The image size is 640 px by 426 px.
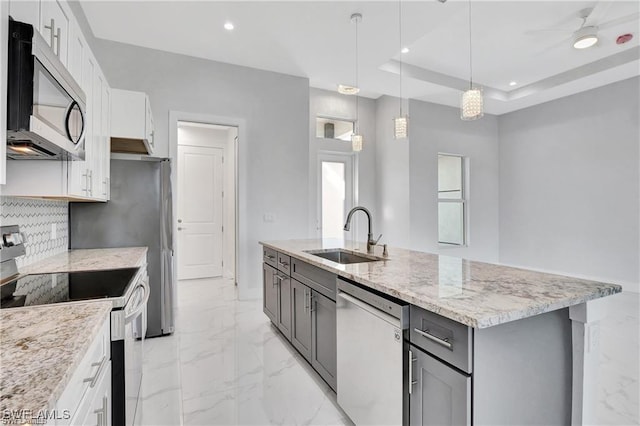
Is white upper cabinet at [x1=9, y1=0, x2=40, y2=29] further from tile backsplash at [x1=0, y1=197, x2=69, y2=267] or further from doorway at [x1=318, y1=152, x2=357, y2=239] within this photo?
doorway at [x1=318, y1=152, x2=357, y2=239]

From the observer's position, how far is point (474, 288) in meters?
1.34

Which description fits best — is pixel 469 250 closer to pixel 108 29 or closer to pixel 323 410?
pixel 323 410

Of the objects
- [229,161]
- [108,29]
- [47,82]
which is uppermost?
[108,29]

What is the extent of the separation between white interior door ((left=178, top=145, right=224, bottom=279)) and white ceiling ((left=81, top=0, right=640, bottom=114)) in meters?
1.97

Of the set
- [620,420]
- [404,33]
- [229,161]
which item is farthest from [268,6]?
[620,420]

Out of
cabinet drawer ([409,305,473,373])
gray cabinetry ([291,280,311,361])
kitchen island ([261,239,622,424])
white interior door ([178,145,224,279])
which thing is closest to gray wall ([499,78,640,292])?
kitchen island ([261,239,622,424])

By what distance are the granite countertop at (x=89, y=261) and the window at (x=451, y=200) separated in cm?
508

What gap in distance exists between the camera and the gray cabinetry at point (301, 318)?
2266 millimetres

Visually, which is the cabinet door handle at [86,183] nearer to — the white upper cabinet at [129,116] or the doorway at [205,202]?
the white upper cabinet at [129,116]

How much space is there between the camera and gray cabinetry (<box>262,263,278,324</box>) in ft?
9.64

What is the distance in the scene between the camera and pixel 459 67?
472 cm

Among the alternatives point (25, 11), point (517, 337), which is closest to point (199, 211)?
point (25, 11)

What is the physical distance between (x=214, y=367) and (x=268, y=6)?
3235 mm

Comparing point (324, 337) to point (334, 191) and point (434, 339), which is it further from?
point (334, 191)
